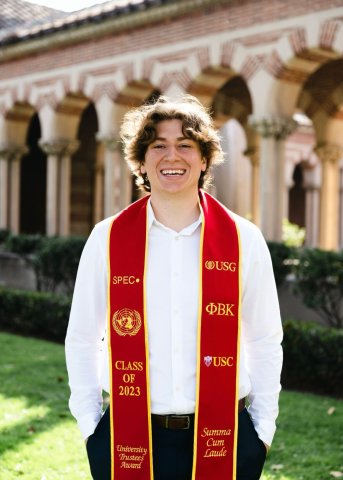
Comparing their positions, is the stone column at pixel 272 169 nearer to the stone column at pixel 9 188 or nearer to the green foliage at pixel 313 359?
the green foliage at pixel 313 359

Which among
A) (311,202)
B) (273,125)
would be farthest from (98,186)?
(273,125)

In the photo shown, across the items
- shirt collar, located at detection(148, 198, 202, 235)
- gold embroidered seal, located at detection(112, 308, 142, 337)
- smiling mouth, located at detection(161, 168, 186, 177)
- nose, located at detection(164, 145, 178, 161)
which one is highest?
nose, located at detection(164, 145, 178, 161)

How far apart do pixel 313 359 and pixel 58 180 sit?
9088 mm

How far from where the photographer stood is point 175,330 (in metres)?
2.53

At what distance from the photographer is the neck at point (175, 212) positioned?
263cm

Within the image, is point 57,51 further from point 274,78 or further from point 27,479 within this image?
point 27,479

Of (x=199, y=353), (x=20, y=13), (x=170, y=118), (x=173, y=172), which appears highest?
(x=20, y=13)

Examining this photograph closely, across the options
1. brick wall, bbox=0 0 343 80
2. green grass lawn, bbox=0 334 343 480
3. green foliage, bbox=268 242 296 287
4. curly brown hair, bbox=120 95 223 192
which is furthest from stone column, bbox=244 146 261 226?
curly brown hair, bbox=120 95 223 192

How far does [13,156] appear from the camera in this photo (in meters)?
16.7

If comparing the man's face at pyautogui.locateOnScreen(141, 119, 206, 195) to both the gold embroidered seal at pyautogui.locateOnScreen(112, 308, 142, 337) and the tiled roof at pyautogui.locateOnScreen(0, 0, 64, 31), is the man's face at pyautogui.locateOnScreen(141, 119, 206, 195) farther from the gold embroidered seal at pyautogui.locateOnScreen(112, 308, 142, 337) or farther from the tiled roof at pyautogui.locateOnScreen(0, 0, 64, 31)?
the tiled roof at pyautogui.locateOnScreen(0, 0, 64, 31)

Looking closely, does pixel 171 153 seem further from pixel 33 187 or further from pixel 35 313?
pixel 33 187

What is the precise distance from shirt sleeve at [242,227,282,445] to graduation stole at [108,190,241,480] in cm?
6

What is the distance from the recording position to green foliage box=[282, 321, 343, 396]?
24.6 feet

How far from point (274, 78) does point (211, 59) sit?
4.07 feet
